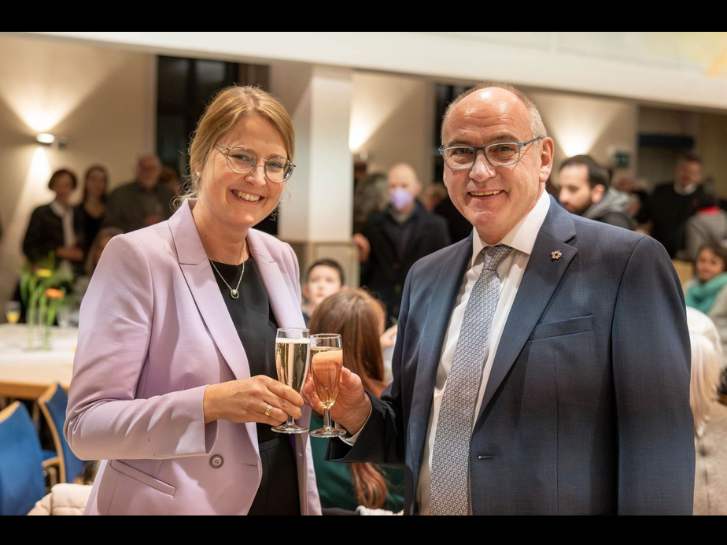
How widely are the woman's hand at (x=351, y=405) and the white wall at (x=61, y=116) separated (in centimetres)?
773

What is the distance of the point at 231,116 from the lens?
6.43 ft

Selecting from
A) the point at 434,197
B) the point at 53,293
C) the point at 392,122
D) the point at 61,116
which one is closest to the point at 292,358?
the point at 53,293

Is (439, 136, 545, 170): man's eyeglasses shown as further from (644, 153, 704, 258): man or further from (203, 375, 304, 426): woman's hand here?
(644, 153, 704, 258): man

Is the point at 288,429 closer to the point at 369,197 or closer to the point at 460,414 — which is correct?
the point at 460,414

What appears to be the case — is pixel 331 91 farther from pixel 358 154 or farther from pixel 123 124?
pixel 358 154

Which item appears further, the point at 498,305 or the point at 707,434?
the point at 707,434

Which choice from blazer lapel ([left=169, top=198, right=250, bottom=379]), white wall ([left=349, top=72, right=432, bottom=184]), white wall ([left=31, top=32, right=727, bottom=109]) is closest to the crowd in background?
blazer lapel ([left=169, top=198, right=250, bottom=379])

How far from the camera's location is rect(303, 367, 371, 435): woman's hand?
2.07m

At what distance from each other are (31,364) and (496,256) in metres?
3.58

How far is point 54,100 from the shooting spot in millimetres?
9836

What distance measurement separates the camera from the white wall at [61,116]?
9.47 m

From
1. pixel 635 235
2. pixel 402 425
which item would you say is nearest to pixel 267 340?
pixel 402 425

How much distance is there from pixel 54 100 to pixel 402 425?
28.5 ft

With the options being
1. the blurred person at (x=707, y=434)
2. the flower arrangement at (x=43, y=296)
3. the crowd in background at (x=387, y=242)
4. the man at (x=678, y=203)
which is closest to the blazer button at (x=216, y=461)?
the crowd in background at (x=387, y=242)
